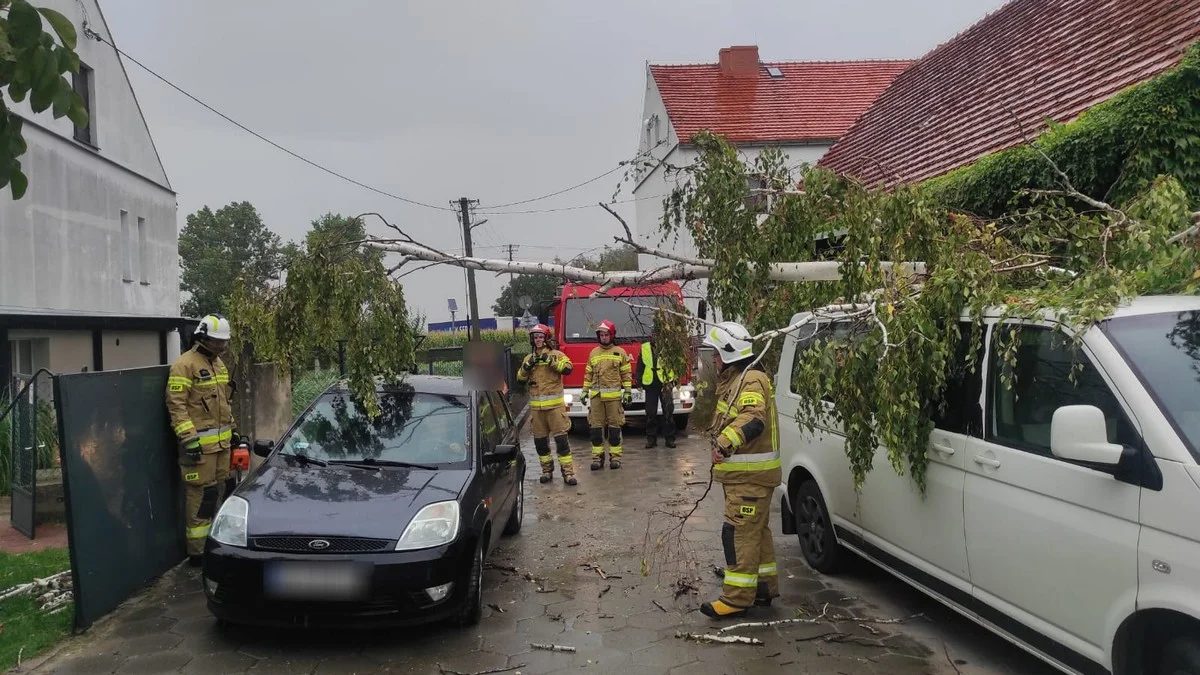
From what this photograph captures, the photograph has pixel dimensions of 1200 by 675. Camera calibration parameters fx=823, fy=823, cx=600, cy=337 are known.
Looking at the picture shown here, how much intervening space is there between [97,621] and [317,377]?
11.5 m

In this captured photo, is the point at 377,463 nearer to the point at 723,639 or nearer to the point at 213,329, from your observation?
the point at 213,329

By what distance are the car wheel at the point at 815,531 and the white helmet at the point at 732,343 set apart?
4.26ft

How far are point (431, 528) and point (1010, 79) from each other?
10304 millimetres

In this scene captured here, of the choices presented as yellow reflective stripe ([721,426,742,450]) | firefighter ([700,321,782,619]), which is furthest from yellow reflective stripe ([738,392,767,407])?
yellow reflective stripe ([721,426,742,450])

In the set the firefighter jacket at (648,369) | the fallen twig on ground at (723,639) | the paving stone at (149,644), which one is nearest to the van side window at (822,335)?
the fallen twig on ground at (723,639)

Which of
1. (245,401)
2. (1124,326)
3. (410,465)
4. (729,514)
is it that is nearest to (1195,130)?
(1124,326)

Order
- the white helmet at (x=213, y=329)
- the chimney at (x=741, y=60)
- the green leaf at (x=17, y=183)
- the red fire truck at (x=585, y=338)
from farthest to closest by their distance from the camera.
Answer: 1. the chimney at (x=741, y=60)
2. the red fire truck at (x=585, y=338)
3. the white helmet at (x=213, y=329)
4. the green leaf at (x=17, y=183)

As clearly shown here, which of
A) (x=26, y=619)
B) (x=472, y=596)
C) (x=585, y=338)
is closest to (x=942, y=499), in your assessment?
(x=472, y=596)

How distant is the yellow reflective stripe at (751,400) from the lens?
4922 mm

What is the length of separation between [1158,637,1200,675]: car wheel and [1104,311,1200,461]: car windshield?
0.68m

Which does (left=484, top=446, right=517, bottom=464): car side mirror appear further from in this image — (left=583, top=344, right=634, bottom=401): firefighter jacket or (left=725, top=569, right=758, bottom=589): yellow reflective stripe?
(left=583, top=344, right=634, bottom=401): firefighter jacket

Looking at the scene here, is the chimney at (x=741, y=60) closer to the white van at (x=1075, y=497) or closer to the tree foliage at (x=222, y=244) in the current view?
the white van at (x=1075, y=497)

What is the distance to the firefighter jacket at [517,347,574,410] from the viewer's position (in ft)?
31.8

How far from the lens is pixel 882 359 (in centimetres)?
418
